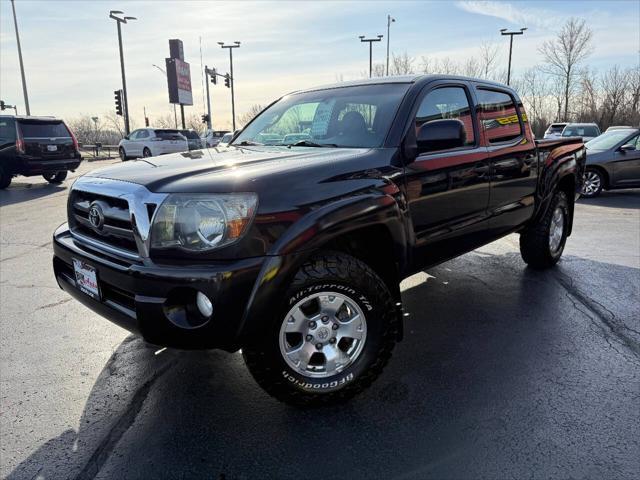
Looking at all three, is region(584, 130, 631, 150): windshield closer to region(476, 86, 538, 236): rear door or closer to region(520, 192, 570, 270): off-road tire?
region(520, 192, 570, 270): off-road tire

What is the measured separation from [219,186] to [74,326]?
233 cm

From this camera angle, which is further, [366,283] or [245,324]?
[366,283]

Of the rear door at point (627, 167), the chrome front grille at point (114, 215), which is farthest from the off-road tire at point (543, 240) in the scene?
the rear door at point (627, 167)

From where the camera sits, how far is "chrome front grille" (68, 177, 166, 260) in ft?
7.35

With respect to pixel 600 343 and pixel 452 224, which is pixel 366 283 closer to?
pixel 452 224

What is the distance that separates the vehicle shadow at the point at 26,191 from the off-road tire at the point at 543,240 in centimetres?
1010

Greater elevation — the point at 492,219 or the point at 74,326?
the point at 492,219

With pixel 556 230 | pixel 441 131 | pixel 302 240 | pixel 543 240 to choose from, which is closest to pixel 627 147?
pixel 556 230

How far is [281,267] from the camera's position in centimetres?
222

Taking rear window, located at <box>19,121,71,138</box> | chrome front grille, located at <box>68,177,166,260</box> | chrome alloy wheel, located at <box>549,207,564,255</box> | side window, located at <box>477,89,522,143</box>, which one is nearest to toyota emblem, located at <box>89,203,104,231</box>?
chrome front grille, located at <box>68,177,166,260</box>

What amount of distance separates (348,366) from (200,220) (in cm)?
112

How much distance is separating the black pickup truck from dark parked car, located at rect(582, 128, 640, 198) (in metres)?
8.40

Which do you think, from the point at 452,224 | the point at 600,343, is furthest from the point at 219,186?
the point at 600,343

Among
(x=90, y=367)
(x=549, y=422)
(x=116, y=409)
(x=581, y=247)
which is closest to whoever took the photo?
(x=549, y=422)
